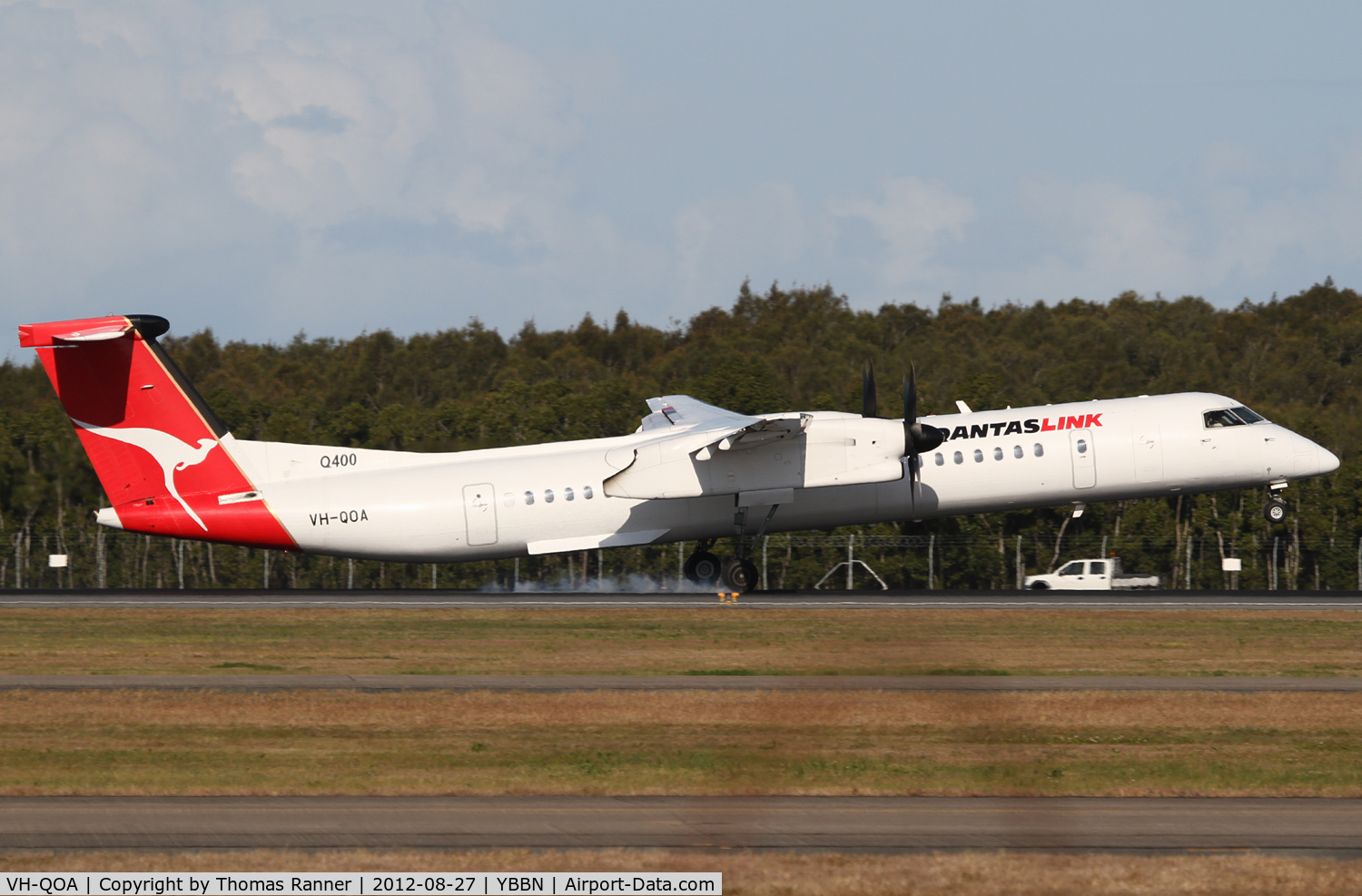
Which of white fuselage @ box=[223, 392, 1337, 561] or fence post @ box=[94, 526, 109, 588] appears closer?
white fuselage @ box=[223, 392, 1337, 561]

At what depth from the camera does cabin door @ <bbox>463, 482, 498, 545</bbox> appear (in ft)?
93.1

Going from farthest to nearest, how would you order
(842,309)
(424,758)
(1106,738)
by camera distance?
(842,309) < (1106,738) < (424,758)

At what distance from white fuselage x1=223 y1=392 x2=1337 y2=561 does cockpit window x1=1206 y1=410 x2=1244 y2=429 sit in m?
0.15

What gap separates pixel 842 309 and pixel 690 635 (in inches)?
3497

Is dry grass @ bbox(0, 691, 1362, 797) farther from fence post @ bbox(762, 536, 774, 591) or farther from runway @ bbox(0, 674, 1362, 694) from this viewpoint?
fence post @ bbox(762, 536, 774, 591)

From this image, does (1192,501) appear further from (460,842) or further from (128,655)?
(460,842)

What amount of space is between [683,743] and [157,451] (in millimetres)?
17806

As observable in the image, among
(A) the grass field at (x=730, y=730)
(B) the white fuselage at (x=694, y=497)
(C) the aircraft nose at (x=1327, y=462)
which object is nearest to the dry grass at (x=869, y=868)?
(A) the grass field at (x=730, y=730)

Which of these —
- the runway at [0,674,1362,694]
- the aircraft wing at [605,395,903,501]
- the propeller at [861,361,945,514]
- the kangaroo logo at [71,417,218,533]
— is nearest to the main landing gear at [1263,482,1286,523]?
the propeller at [861,361,945,514]

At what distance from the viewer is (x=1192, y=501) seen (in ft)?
138

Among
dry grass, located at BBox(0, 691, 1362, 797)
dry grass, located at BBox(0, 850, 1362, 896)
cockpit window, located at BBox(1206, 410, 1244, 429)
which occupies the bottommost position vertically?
dry grass, located at BBox(0, 850, 1362, 896)

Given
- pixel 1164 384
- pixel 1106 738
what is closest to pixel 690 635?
pixel 1106 738

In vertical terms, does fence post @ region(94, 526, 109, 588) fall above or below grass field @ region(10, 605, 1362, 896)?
above

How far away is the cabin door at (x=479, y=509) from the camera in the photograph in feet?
93.1
